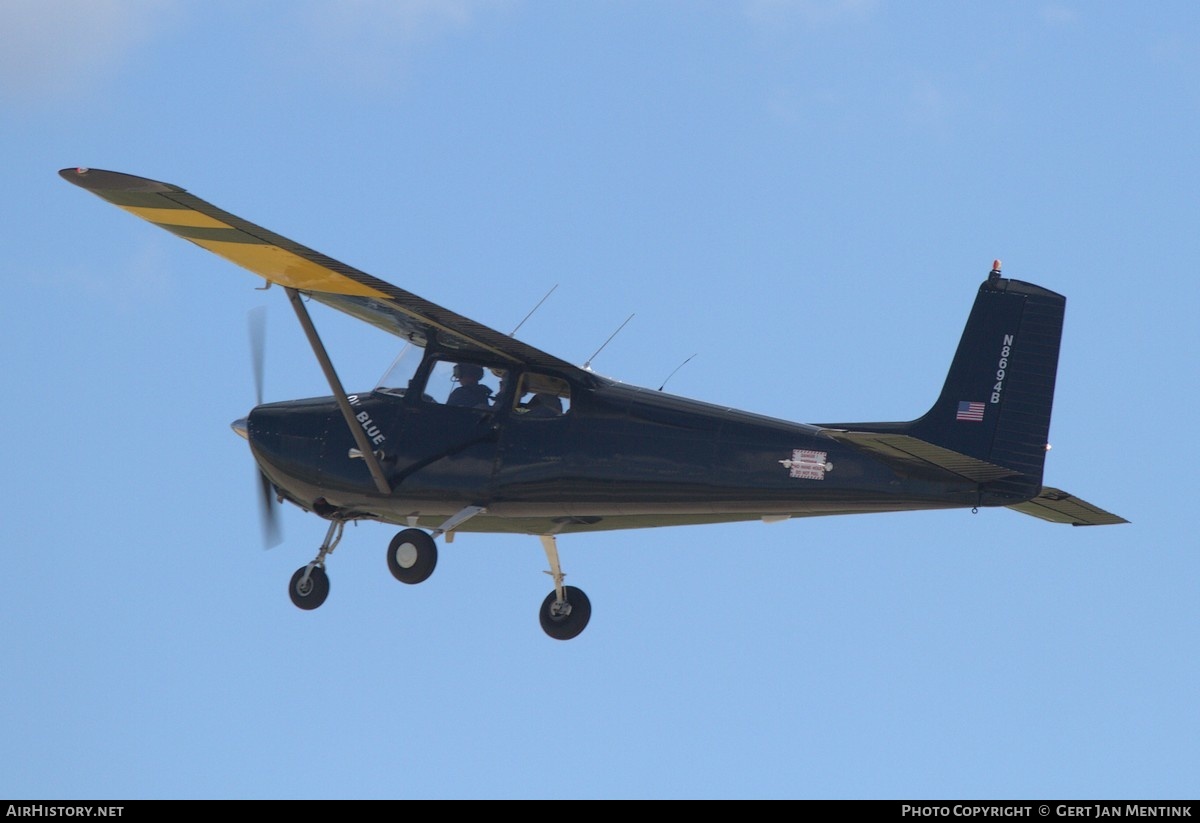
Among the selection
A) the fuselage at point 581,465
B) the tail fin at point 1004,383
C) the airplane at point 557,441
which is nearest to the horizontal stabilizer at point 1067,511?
the airplane at point 557,441

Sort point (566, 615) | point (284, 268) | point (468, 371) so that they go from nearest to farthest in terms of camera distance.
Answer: point (284, 268) < point (468, 371) < point (566, 615)

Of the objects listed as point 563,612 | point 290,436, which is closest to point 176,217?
point 290,436

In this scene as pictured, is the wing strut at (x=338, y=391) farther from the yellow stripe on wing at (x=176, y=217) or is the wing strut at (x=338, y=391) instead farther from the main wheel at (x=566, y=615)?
the main wheel at (x=566, y=615)

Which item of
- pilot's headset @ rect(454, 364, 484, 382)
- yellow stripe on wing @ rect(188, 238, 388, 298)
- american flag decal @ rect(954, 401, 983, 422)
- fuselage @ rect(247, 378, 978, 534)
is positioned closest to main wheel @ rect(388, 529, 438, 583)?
fuselage @ rect(247, 378, 978, 534)

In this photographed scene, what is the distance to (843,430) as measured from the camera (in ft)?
52.9

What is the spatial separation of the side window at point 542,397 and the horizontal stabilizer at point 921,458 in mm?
2492

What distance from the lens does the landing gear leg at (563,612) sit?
59.1 feet

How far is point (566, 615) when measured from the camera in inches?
709

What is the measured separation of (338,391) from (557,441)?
6.50 feet

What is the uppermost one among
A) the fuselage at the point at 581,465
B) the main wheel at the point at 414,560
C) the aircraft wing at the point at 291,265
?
the aircraft wing at the point at 291,265

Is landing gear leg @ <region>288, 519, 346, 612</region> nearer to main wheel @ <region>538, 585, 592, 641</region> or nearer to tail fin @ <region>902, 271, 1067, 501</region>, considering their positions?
main wheel @ <region>538, 585, 592, 641</region>

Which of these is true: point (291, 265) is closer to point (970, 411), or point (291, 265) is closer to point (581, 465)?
point (581, 465)
